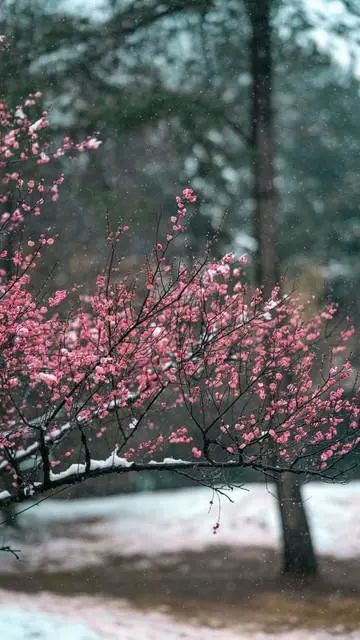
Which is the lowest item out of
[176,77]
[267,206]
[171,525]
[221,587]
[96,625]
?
[96,625]

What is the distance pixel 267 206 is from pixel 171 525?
7.16 meters

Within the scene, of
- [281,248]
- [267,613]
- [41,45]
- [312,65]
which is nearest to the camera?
[267,613]

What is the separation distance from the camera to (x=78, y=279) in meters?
15.8

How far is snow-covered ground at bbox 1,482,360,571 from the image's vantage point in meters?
14.1

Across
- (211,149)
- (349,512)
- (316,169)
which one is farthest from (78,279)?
(349,512)

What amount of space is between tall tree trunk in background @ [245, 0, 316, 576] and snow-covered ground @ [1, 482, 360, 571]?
5.37ft

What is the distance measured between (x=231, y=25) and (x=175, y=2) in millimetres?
1055

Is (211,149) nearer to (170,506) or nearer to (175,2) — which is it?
(175,2)

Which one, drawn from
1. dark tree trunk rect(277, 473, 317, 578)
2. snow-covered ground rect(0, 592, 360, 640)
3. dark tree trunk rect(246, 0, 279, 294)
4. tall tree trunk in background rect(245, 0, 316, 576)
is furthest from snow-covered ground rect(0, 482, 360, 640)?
dark tree trunk rect(246, 0, 279, 294)

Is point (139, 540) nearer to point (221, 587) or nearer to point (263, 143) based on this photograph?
point (221, 587)

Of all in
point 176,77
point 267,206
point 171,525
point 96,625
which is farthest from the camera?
point 171,525

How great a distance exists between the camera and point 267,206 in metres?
12.5

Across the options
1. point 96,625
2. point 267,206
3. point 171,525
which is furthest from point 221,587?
point 267,206

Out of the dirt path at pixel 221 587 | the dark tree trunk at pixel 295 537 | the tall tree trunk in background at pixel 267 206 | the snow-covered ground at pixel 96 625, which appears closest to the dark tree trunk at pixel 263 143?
the tall tree trunk in background at pixel 267 206
